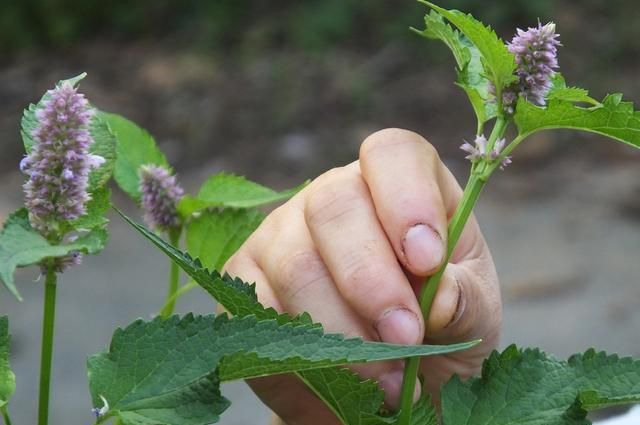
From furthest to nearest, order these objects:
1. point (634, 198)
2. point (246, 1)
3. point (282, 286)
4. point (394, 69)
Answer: point (246, 1), point (394, 69), point (634, 198), point (282, 286)

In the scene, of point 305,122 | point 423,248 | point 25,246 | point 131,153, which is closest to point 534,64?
point 423,248

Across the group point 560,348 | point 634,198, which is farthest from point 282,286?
point 634,198

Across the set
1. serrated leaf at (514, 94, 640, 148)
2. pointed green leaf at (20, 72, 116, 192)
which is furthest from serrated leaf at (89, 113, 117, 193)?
serrated leaf at (514, 94, 640, 148)

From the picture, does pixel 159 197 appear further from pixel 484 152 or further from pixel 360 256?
pixel 484 152

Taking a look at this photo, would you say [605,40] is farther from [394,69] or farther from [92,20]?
[92,20]

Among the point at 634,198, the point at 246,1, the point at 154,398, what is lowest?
the point at 154,398

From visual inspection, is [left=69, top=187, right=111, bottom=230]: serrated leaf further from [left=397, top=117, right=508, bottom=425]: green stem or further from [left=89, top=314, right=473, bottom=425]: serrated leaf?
[left=397, top=117, right=508, bottom=425]: green stem

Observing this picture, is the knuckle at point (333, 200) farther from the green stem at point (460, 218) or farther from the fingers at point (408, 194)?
the green stem at point (460, 218)
